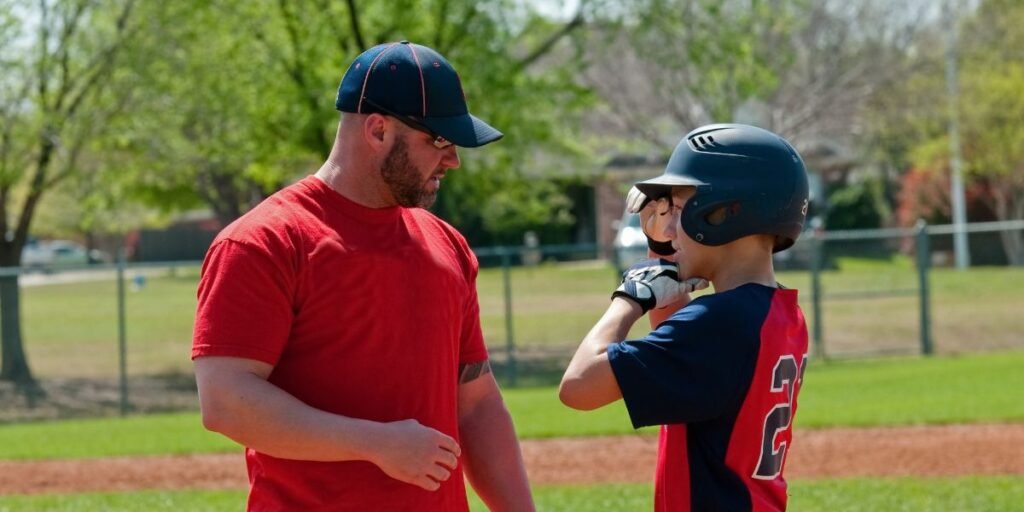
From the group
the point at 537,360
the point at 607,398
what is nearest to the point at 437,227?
the point at 607,398

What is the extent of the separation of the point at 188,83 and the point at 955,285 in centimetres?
1565

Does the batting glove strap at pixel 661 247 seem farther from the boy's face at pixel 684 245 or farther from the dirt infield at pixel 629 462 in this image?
the dirt infield at pixel 629 462

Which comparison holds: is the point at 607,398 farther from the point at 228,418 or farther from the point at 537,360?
the point at 537,360

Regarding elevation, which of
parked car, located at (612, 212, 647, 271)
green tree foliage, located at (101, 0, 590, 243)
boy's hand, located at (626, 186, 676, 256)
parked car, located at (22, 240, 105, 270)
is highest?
green tree foliage, located at (101, 0, 590, 243)

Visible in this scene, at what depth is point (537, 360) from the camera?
21.4 metres

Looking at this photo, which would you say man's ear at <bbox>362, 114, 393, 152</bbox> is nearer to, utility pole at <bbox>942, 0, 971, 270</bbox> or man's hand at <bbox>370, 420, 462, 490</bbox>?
man's hand at <bbox>370, 420, 462, 490</bbox>

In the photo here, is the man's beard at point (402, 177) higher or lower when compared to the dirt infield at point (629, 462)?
higher

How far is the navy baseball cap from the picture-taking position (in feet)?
10.2

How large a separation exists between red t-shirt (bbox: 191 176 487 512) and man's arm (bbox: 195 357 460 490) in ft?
0.18

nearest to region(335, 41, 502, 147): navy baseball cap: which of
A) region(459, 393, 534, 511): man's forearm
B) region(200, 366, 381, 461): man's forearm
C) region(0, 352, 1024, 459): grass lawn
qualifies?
region(200, 366, 381, 461): man's forearm

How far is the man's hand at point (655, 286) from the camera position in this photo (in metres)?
3.30

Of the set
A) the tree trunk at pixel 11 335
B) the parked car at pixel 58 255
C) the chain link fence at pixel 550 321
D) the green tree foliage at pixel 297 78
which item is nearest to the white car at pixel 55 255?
the parked car at pixel 58 255

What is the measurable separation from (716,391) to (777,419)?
223 millimetres

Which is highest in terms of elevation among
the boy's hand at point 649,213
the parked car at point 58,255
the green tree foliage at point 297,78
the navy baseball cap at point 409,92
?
the green tree foliage at point 297,78
